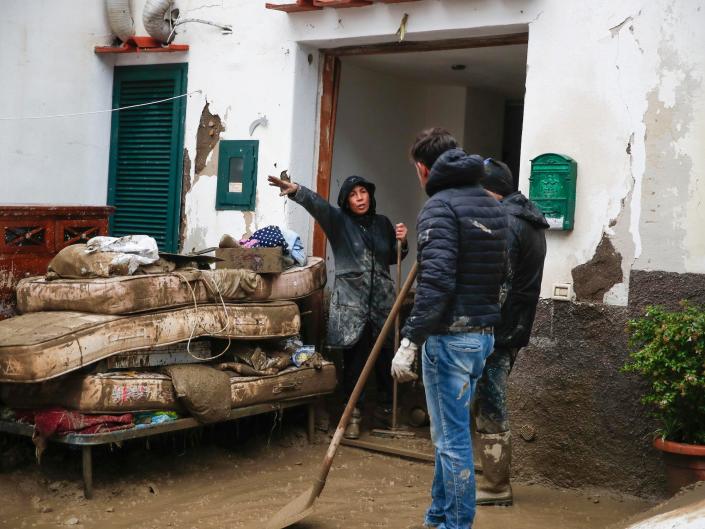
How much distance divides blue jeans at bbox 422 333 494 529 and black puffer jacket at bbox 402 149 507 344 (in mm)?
97

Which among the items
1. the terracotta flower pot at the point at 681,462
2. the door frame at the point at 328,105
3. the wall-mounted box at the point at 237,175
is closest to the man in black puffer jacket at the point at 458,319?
the terracotta flower pot at the point at 681,462

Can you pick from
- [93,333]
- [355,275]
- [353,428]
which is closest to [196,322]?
[93,333]

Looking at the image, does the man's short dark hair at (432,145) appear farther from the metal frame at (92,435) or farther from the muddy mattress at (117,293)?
the metal frame at (92,435)

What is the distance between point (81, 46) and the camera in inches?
329

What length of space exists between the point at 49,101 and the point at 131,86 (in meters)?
0.76

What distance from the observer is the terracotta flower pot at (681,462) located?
5.58m

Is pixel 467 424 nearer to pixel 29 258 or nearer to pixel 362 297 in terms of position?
pixel 362 297

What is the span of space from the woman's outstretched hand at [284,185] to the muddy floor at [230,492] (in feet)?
6.17

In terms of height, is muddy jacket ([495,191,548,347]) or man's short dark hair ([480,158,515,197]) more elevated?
man's short dark hair ([480,158,515,197])

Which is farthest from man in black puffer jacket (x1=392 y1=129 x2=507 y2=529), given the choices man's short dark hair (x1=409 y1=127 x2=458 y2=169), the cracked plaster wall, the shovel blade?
the cracked plaster wall

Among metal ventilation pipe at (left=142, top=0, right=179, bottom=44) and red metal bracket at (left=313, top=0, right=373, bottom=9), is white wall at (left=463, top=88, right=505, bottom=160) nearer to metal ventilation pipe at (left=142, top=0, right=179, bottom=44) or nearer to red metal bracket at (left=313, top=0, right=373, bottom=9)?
red metal bracket at (left=313, top=0, right=373, bottom=9)

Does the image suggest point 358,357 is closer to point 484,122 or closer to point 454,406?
point 454,406

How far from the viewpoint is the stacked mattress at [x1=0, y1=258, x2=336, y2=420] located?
5.66 meters

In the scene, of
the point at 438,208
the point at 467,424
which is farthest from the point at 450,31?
the point at 467,424
